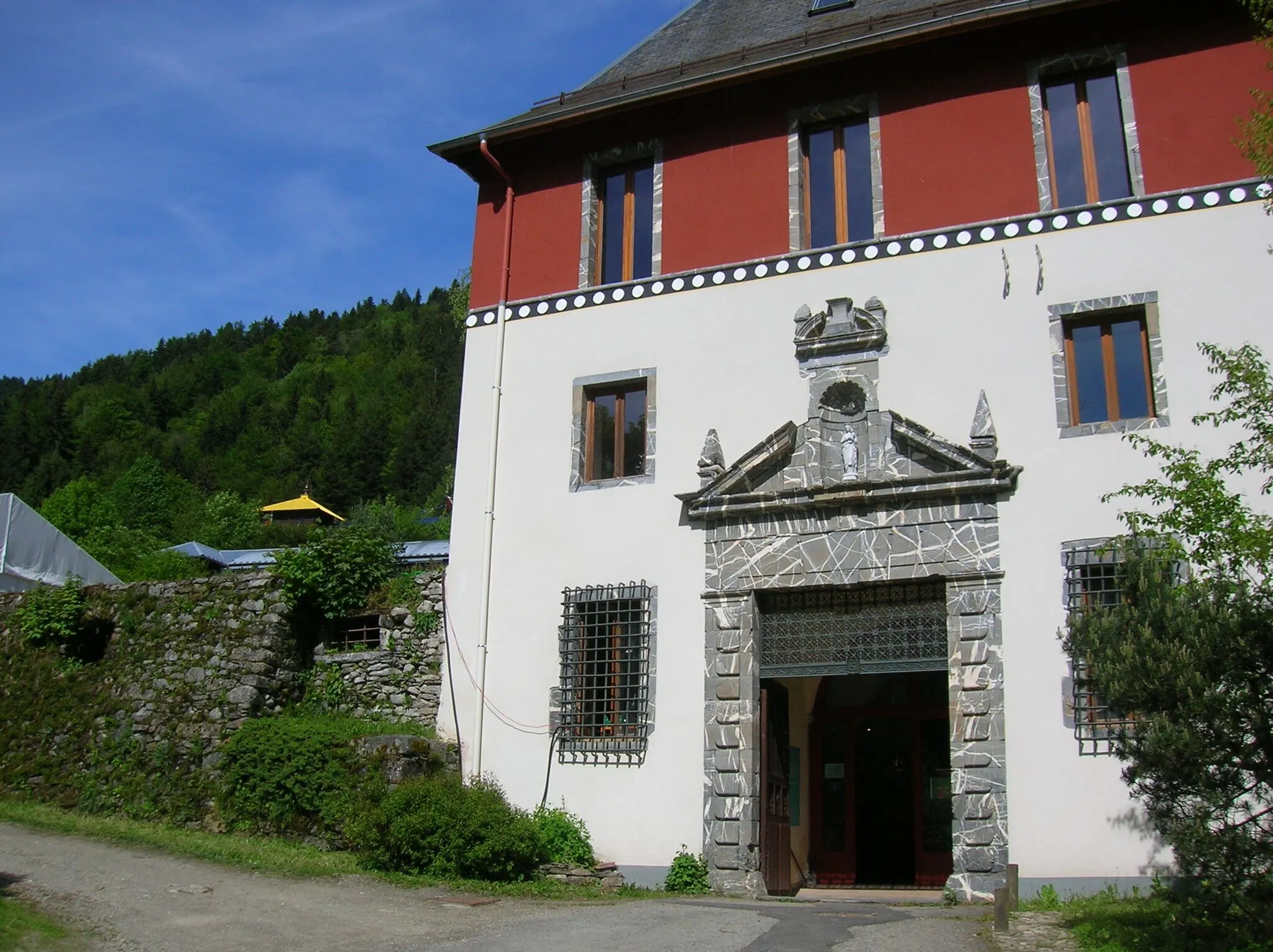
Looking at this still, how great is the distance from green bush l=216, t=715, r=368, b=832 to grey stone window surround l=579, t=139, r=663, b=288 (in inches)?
255

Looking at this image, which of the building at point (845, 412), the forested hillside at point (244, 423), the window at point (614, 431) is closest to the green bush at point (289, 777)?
the building at point (845, 412)

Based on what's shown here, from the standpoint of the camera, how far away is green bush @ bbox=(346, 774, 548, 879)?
12773 millimetres

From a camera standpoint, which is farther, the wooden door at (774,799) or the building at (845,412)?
the wooden door at (774,799)

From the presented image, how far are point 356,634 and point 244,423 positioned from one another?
281 feet

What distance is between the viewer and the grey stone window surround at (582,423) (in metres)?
14.9

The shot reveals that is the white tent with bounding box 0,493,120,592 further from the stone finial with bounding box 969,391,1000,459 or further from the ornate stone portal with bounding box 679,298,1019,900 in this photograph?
the stone finial with bounding box 969,391,1000,459

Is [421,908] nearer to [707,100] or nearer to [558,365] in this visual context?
[558,365]

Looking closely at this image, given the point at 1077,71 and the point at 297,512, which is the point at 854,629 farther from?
the point at 297,512

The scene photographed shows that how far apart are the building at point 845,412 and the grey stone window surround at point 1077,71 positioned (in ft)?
0.15

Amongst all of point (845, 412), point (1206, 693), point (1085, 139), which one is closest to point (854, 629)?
point (845, 412)

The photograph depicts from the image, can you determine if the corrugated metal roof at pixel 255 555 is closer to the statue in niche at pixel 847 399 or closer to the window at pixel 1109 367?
the statue in niche at pixel 847 399

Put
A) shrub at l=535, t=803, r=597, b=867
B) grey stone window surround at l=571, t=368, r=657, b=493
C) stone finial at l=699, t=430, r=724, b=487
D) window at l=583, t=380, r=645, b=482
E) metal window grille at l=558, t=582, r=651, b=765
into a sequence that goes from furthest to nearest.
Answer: window at l=583, t=380, r=645, b=482 → grey stone window surround at l=571, t=368, r=657, b=493 → stone finial at l=699, t=430, r=724, b=487 → metal window grille at l=558, t=582, r=651, b=765 → shrub at l=535, t=803, r=597, b=867

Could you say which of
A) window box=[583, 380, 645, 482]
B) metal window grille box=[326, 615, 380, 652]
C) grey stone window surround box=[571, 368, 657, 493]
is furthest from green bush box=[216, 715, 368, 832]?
window box=[583, 380, 645, 482]

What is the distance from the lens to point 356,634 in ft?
53.4
